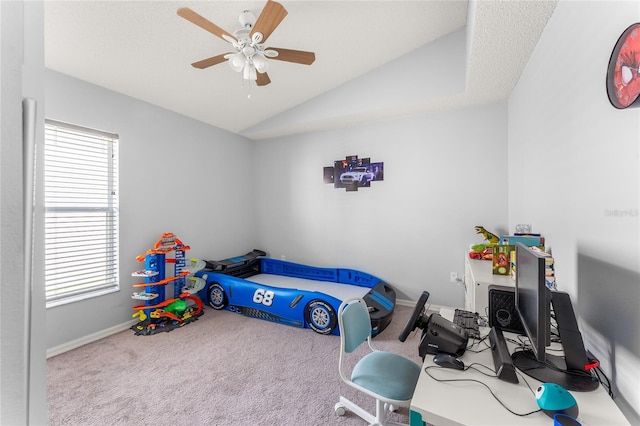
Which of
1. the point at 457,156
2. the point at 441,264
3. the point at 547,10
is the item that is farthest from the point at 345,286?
the point at 547,10

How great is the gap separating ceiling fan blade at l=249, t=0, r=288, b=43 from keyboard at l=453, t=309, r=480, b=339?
2082mm

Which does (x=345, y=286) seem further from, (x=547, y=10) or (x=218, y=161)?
(x=547, y=10)

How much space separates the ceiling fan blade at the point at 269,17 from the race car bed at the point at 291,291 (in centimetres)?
232

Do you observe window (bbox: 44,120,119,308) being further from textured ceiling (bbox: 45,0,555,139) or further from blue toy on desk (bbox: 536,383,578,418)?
blue toy on desk (bbox: 536,383,578,418)

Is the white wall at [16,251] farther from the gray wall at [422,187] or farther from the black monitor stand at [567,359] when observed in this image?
the black monitor stand at [567,359]

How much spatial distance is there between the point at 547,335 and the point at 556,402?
0.20 metres

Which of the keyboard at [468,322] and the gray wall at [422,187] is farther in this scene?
the keyboard at [468,322]

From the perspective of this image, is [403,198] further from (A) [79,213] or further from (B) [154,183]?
(A) [79,213]

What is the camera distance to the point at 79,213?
8.23 ft

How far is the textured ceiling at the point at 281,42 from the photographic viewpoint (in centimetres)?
187

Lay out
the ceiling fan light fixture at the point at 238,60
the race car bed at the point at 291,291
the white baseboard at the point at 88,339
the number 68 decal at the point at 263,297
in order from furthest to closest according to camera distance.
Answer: the number 68 decal at the point at 263,297, the race car bed at the point at 291,291, the white baseboard at the point at 88,339, the ceiling fan light fixture at the point at 238,60

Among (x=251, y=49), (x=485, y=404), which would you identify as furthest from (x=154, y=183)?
(x=485, y=404)

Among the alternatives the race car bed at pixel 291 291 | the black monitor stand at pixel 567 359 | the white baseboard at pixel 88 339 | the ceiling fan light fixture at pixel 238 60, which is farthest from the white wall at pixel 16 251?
the white baseboard at pixel 88 339

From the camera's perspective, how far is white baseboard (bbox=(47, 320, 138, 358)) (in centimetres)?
232
